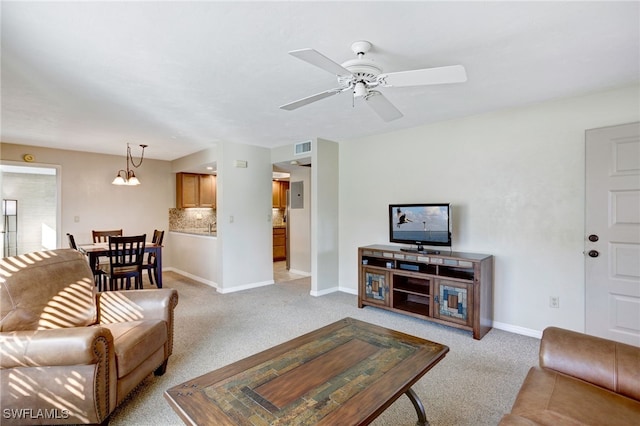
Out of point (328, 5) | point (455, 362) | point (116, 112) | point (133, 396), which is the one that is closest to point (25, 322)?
point (133, 396)

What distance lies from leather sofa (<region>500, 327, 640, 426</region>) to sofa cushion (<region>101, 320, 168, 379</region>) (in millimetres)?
2033

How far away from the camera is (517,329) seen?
Answer: 3.31m

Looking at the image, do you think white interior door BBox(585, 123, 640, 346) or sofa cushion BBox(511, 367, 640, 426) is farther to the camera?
white interior door BBox(585, 123, 640, 346)

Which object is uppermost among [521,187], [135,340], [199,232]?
[521,187]

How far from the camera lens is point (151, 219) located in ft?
21.5

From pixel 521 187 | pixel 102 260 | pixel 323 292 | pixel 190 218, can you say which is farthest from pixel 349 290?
pixel 190 218

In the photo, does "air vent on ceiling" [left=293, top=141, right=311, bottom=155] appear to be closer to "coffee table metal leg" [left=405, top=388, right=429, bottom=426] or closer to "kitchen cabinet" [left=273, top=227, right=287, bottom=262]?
"kitchen cabinet" [left=273, top=227, right=287, bottom=262]

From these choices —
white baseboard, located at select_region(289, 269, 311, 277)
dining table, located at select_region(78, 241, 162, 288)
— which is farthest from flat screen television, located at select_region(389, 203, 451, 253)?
dining table, located at select_region(78, 241, 162, 288)

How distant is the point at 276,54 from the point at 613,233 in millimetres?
3272

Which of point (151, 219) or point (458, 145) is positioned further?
point (151, 219)

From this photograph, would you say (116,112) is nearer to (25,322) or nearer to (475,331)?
(25,322)

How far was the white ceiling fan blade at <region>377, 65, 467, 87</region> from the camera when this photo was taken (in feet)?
5.73

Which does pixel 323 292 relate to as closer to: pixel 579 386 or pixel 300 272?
pixel 300 272

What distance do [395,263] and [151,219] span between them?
17.3ft
